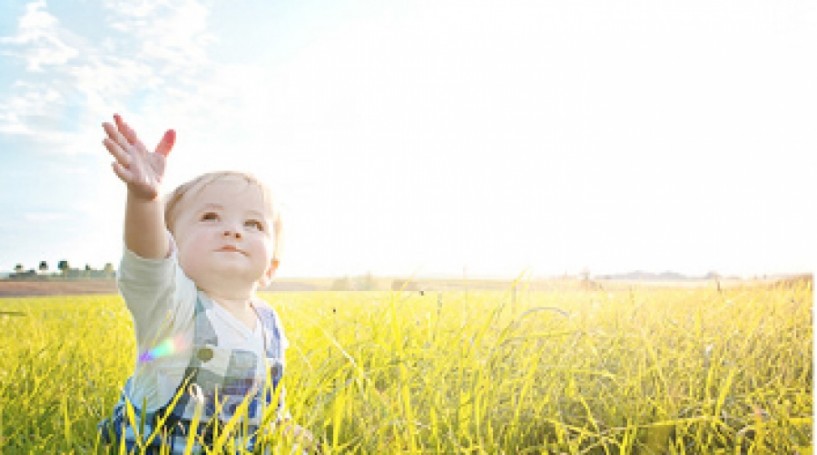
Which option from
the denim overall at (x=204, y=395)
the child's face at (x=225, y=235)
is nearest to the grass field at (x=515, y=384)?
the denim overall at (x=204, y=395)

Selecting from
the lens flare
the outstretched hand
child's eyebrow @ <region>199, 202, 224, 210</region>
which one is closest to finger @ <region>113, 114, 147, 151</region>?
the outstretched hand

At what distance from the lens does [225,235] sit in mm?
1316

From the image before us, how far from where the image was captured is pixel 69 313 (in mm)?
2803

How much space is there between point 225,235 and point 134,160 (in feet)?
0.80

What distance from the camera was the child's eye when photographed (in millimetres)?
1365

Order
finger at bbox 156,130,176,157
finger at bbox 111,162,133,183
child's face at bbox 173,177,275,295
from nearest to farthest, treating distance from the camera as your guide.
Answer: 1. finger at bbox 111,162,133,183
2. finger at bbox 156,130,176,157
3. child's face at bbox 173,177,275,295

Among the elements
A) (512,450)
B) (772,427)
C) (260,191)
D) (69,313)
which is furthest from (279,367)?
(69,313)

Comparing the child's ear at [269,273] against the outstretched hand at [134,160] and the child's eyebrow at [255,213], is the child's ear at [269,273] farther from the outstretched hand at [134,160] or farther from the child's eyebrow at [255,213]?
the outstretched hand at [134,160]

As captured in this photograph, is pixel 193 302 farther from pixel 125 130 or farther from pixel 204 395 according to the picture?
pixel 125 130

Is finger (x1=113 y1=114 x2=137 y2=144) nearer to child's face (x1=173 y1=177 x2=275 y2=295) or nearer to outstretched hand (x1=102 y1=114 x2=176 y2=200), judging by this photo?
outstretched hand (x1=102 y1=114 x2=176 y2=200)

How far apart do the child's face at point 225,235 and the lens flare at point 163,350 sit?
0.11 metres

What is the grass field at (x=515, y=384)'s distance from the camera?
1.23 meters

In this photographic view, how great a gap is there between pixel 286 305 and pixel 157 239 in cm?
141

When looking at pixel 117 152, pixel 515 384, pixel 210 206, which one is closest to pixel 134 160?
pixel 117 152
